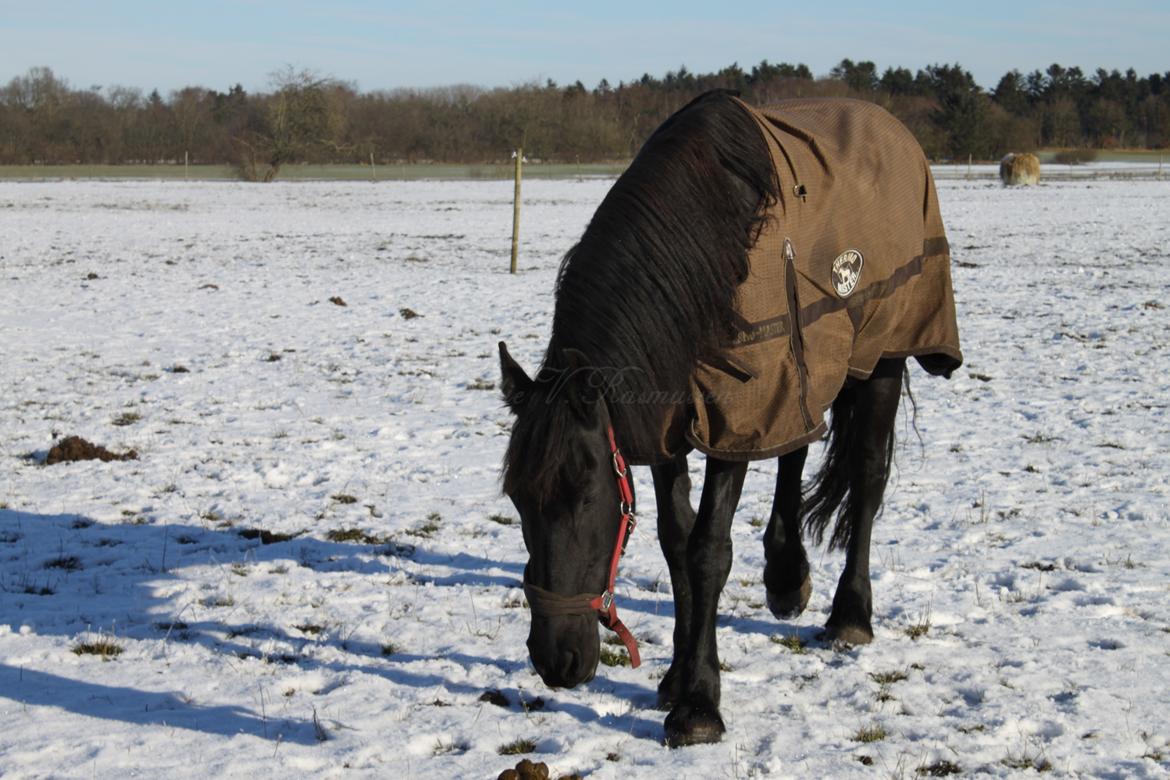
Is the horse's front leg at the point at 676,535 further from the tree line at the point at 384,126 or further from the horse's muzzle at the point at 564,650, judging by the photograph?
the tree line at the point at 384,126

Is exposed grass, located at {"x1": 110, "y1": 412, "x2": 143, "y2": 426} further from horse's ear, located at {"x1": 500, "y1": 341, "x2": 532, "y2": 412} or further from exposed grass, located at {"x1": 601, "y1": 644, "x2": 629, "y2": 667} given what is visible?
horse's ear, located at {"x1": 500, "y1": 341, "x2": 532, "y2": 412}

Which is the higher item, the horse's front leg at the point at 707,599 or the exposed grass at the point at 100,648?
the horse's front leg at the point at 707,599

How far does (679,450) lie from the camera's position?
3.34m

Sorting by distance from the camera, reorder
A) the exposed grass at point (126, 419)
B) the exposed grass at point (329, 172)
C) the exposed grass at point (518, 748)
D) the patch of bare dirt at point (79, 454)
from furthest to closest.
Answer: the exposed grass at point (329, 172) → the exposed grass at point (126, 419) → the patch of bare dirt at point (79, 454) → the exposed grass at point (518, 748)

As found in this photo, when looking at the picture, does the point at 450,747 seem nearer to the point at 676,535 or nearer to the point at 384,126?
the point at 676,535

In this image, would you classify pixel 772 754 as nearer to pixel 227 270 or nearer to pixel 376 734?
pixel 376 734

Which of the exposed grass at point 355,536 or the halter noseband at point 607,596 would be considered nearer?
the halter noseband at point 607,596

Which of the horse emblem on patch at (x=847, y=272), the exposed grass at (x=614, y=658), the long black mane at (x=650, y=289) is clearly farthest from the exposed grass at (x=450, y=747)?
the horse emblem on patch at (x=847, y=272)

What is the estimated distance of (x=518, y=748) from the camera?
3186 mm

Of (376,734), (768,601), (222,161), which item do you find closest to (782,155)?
Result: (768,601)

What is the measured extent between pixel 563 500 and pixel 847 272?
4.77ft

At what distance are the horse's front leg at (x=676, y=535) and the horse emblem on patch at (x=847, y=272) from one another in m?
0.81

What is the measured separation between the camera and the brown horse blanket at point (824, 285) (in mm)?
3227

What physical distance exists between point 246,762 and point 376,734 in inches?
15.8
